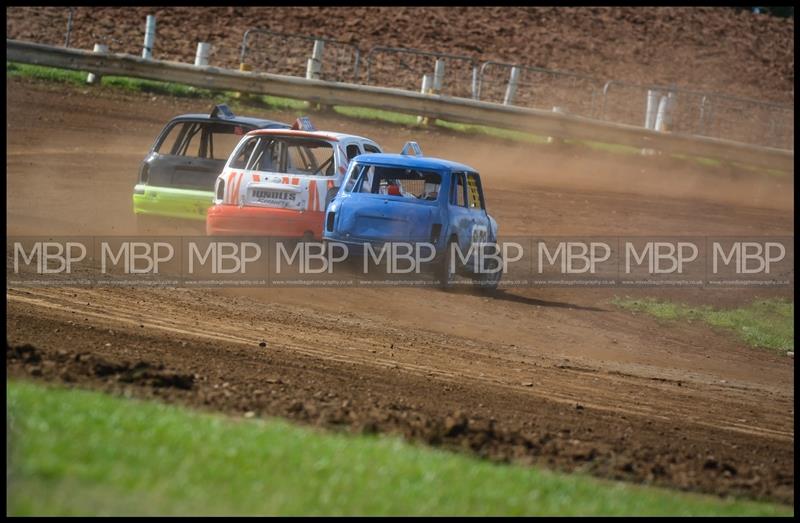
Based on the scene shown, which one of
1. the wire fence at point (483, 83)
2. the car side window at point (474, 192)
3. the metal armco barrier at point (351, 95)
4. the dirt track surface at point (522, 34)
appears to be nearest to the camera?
the car side window at point (474, 192)

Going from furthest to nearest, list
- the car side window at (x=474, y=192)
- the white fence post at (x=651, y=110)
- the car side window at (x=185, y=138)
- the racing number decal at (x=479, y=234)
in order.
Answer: the white fence post at (x=651, y=110)
the car side window at (x=185, y=138)
the car side window at (x=474, y=192)
the racing number decal at (x=479, y=234)

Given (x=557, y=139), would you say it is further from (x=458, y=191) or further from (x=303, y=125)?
(x=303, y=125)

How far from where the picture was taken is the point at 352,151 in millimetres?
15398

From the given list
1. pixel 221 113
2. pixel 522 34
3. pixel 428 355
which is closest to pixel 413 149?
pixel 221 113

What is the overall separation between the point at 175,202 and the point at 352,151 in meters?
2.49

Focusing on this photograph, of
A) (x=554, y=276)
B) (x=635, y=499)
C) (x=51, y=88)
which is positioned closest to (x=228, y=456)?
(x=635, y=499)

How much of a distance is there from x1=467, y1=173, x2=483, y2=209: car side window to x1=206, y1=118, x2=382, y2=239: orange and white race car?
1.61 metres

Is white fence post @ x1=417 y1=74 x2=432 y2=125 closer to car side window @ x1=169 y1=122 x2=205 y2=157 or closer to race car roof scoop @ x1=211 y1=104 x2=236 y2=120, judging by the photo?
car side window @ x1=169 y1=122 x2=205 y2=157

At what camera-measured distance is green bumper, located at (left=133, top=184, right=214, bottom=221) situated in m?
15.5

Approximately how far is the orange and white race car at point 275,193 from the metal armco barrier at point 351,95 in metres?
10.3

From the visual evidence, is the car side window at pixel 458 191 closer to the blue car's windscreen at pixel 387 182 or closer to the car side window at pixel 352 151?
the blue car's windscreen at pixel 387 182

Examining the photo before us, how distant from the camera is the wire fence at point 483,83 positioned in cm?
3016

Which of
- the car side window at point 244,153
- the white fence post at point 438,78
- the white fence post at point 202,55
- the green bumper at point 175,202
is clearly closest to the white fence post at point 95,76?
the white fence post at point 202,55

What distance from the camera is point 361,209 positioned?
46.5 feet
